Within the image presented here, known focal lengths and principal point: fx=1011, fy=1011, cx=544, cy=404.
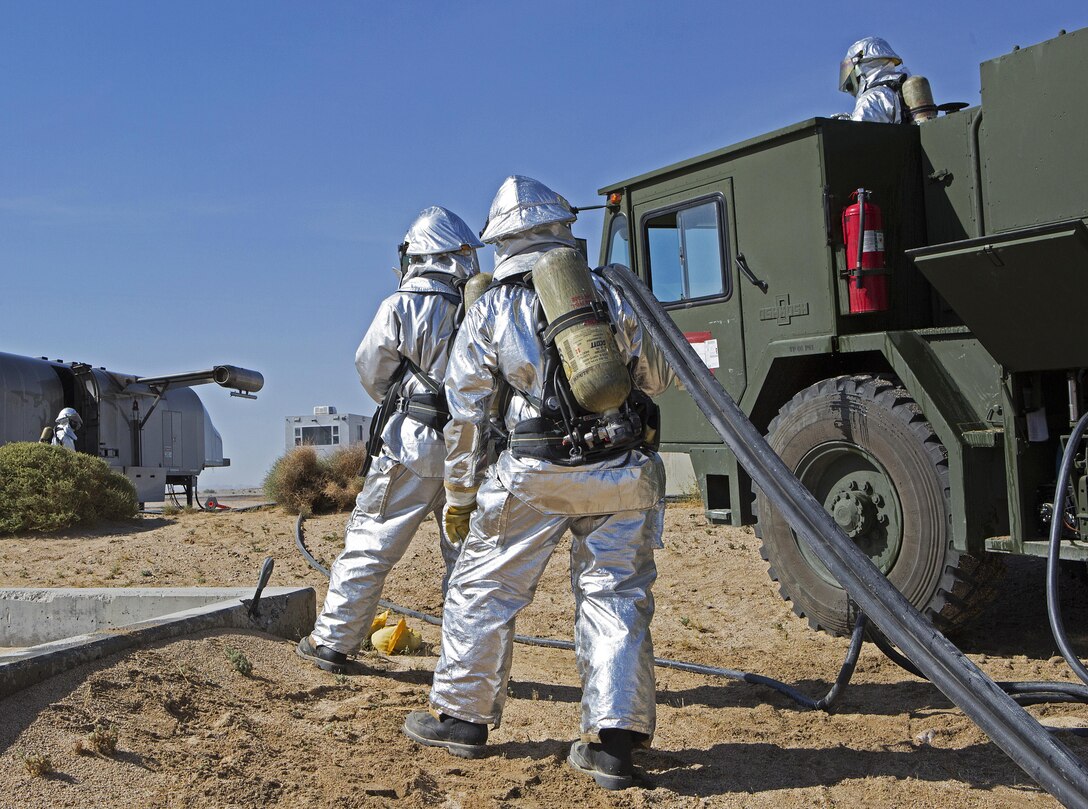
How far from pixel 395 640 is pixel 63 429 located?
13.6 m

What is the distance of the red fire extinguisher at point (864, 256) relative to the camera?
5738 mm

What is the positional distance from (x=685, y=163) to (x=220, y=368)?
14699mm

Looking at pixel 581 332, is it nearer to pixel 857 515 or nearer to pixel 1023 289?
pixel 1023 289

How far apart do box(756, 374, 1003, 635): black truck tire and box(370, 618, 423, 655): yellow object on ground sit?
225 centimetres

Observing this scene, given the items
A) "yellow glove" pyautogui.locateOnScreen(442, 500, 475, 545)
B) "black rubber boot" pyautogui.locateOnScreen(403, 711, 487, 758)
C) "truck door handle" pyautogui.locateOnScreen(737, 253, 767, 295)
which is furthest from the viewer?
"truck door handle" pyautogui.locateOnScreen(737, 253, 767, 295)

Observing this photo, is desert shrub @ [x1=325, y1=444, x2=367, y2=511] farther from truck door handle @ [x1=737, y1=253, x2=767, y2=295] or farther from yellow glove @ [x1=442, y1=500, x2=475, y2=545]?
yellow glove @ [x1=442, y1=500, x2=475, y2=545]

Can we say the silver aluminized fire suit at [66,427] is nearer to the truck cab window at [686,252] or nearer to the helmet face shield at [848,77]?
the truck cab window at [686,252]

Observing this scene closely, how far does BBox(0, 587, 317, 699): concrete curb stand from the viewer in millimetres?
3854

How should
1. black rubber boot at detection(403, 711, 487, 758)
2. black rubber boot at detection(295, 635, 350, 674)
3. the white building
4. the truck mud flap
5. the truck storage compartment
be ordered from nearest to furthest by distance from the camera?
the truck mud flap < black rubber boot at detection(403, 711, 487, 758) < the truck storage compartment < black rubber boot at detection(295, 635, 350, 674) < the white building

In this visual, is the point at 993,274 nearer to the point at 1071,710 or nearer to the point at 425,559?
the point at 1071,710

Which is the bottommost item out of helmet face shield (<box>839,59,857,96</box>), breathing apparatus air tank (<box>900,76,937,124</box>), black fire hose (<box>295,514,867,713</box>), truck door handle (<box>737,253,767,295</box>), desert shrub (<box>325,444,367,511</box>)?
black fire hose (<box>295,514,867,713</box>)

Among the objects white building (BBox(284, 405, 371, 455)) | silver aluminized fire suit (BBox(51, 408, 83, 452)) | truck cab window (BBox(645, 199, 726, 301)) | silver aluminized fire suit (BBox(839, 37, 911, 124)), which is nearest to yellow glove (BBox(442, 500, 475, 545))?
truck cab window (BBox(645, 199, 726, 301))

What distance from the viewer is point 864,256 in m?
5.77

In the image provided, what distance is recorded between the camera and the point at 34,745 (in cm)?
338
